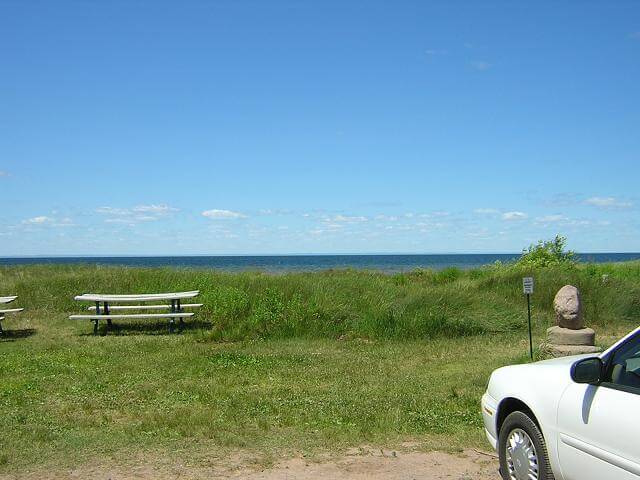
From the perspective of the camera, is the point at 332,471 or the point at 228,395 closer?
the point at 332,471

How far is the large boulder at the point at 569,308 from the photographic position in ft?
32.1

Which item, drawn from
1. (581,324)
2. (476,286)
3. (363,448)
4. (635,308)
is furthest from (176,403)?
(635,308)

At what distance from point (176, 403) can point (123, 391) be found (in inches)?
45.2

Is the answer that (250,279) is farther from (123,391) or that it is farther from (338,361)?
(123,391)

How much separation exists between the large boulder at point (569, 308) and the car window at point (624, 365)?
580 cm

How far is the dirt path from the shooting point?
5.57 metres

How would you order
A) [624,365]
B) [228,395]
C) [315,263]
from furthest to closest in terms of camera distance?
1. [315,263]
2. [228,395]
3. [624,365]

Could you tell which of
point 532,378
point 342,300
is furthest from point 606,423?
point 342,300

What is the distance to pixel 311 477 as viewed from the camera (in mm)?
5555

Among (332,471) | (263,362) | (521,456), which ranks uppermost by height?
(521,456)

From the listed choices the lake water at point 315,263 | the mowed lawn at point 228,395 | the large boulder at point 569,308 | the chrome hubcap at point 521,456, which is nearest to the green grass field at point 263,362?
the mowed lawn at point 228,395

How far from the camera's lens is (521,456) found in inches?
189

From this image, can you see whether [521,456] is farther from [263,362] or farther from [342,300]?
[342,300]

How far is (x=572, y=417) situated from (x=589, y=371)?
0.33 meters
